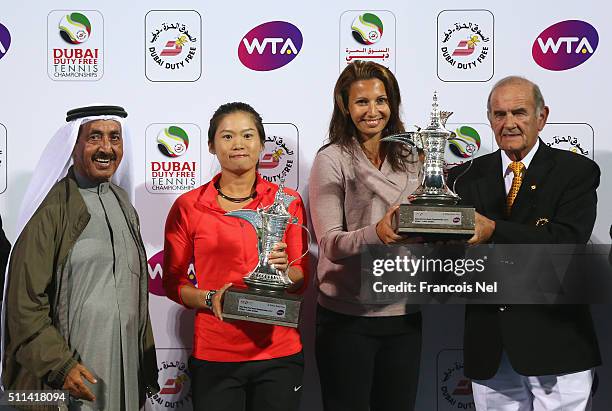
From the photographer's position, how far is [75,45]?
8.88ft

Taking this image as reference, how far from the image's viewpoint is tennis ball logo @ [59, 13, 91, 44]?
2709 mm

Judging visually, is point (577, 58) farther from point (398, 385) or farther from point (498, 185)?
point (398, 385)

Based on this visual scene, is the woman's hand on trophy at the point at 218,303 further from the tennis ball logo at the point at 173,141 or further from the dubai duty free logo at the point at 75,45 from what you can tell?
the dubai duty free logo at the point at 75,45

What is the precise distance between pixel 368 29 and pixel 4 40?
140cm

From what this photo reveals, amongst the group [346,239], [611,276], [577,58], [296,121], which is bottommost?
[611,276]

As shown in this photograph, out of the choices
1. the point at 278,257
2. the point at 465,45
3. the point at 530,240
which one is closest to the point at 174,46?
the point at 278,257

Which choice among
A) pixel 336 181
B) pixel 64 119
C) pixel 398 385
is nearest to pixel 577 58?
pixel 336 181

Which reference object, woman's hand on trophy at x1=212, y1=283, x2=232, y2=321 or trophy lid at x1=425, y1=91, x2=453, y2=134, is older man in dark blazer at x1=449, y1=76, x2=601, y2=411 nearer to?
trophy lid at x1=425, y1=91, x2=453, y2=134

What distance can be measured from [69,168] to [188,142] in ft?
1.73

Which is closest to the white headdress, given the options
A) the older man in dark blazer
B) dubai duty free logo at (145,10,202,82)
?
dubai duty free logo at (145,10,202,82)

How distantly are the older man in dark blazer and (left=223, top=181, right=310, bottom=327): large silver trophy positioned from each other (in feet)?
1.97

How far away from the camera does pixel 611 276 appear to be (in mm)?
2537

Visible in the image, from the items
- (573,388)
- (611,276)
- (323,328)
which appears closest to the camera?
(573,388)

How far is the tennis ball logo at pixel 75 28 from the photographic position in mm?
2709
